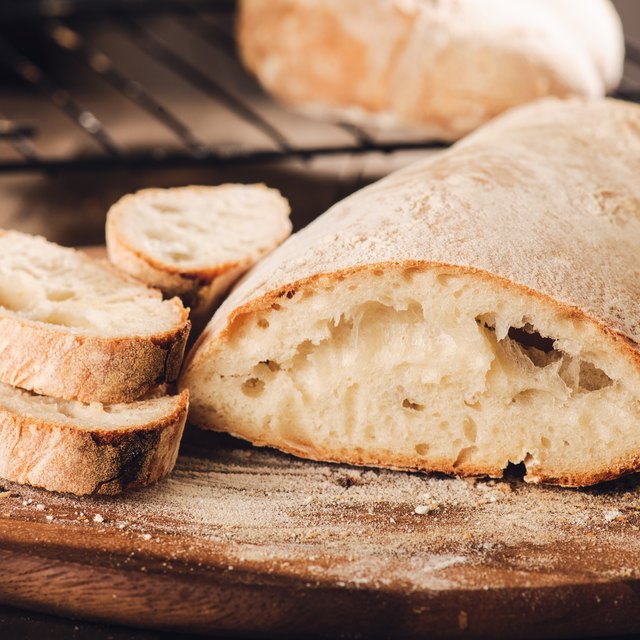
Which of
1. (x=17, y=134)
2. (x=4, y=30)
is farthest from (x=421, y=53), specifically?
(x=4, y=30)

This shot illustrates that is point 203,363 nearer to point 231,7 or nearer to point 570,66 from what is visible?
point 570,66

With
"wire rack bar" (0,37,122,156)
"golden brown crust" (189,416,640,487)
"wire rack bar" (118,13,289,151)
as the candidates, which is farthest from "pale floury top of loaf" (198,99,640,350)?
"wire rack bar" (0,37,122,156)

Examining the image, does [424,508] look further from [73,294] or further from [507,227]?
[73,294]

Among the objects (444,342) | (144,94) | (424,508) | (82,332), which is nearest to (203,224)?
(82,332)

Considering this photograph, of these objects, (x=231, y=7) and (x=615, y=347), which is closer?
(x=615, y=347)

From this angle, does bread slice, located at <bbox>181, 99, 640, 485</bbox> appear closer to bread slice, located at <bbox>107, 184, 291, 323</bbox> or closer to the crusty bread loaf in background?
bread slice, located at <bbox>107, 184, 291, 323</bbox>

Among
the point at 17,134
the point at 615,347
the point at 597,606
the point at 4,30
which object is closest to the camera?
the point at 597,606
